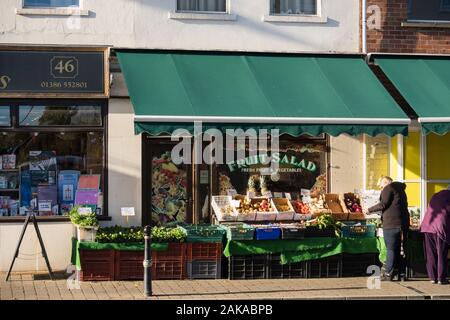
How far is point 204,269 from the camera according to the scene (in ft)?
46.6

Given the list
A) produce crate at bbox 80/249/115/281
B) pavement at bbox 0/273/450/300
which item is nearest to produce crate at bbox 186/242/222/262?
pavement at bbox 0/273/450/300

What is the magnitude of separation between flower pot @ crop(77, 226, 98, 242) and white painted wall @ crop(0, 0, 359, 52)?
340 centimetres

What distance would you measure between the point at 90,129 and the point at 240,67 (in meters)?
2.86

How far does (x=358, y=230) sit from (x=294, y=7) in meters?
4.40

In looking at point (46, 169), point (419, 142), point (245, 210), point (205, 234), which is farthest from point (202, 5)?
point (419, 142)

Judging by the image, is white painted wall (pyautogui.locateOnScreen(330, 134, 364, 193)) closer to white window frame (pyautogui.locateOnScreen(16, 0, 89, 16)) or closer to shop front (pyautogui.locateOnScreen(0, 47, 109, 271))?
shop front (pyautogui.locateOnScreen(0, 47, 109, 271))

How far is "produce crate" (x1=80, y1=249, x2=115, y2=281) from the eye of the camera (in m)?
13.7

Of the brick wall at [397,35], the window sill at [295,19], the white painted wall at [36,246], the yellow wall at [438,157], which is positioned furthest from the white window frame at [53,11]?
the yellow wall at [438,157]

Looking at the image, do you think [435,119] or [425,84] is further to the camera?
[425,84]

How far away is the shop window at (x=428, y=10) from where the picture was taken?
53.4 ft

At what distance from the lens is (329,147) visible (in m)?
15.9

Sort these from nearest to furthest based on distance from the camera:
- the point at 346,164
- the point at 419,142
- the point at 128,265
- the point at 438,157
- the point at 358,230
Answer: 1. the point at 128,265
2. the point at 358,230
3. the point at 346,164
4. the point at 419,142
5. the point at 438,157

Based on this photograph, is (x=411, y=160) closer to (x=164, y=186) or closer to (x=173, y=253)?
(x=164, y=186)

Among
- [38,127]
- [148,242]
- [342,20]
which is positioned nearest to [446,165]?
[342,20]
